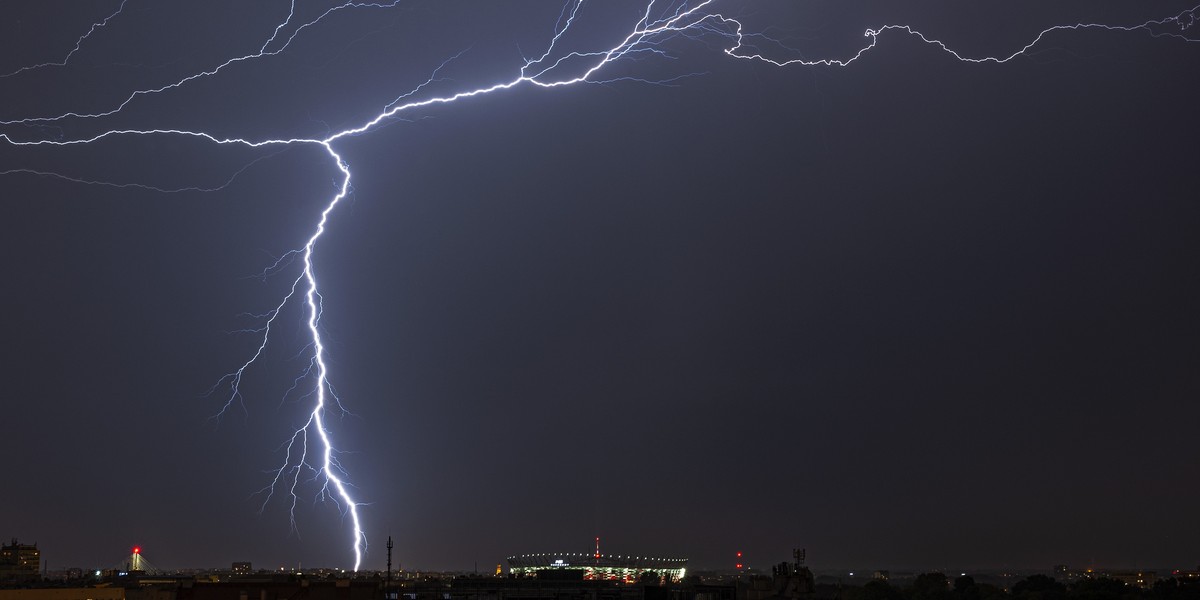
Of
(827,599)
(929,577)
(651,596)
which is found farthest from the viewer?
(929,577)

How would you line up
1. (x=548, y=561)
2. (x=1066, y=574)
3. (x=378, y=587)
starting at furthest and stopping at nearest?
(x=1066, y=574) → (x=548, y=561) → (x=378, y=587)

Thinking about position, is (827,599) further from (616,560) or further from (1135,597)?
(616,560)

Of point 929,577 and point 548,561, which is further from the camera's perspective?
point 548,561

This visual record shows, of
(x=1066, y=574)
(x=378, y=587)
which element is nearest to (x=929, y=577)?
(x=378, y=587)

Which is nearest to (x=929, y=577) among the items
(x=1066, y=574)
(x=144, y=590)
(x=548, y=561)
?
(x=548, y=561)

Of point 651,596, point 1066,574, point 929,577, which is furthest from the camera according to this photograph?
point 1066,574

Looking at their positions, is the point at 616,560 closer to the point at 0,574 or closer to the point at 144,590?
the point at 0,574
